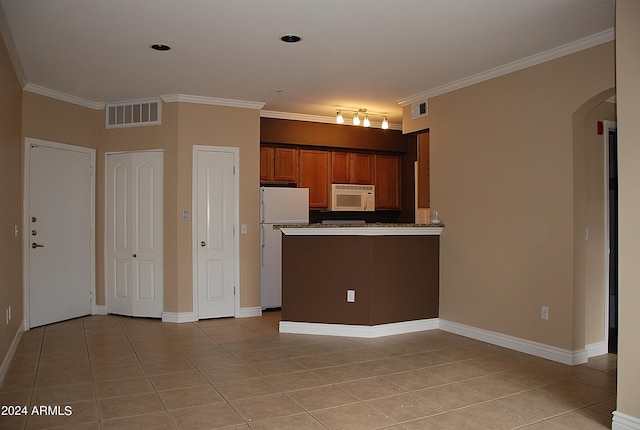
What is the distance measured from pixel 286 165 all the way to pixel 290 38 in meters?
2.94

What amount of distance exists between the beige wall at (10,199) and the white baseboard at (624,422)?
4053 mm

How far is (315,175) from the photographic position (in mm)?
6863

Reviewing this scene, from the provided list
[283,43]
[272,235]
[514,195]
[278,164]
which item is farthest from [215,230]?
[514,195]

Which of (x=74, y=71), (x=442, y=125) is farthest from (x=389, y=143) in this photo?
(x=74, y=71)

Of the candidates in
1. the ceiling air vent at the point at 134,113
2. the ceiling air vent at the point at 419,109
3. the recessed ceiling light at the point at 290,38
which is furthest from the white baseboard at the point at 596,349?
the ceiling air vent at the point at 134,113

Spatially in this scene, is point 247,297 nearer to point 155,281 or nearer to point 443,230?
point 155,281

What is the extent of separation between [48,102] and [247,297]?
121 inches

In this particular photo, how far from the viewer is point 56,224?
546 centimetres

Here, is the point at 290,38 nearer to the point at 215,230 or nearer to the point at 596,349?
the point at 215,230

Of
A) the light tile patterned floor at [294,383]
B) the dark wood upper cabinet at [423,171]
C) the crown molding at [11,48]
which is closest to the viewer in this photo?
the light tile patterned floor at [294,383]

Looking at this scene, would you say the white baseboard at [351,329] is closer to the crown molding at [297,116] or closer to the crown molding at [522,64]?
the crown molding at [522,64]

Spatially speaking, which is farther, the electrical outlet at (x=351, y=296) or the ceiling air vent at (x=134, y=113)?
the ceiling air vent at (x=134, y=113)

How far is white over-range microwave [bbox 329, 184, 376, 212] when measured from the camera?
687 cm

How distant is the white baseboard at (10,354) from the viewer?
3.59 metres
